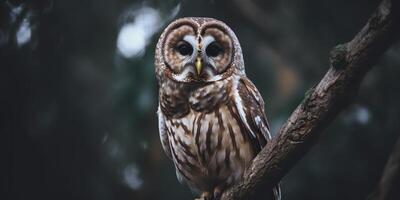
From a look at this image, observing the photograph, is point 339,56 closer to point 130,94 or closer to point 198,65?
point 198,65

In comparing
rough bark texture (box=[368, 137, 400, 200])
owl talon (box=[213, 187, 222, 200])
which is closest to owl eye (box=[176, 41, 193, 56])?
owl talon (box=[213, 187, 222, 200])

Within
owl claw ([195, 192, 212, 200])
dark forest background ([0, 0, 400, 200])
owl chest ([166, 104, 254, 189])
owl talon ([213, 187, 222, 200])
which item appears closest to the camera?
owl chest ([166, 104, 254, 189])

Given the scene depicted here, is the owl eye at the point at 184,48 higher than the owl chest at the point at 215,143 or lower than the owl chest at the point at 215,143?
higher

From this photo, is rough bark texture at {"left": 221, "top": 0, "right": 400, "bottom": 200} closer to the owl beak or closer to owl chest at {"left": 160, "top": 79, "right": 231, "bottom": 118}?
owl chest at {"left": 160, "top": 79, "right": 231, "bottom": 118}

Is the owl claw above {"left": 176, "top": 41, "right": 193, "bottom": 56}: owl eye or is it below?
below

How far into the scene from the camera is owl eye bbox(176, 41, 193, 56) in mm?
3990

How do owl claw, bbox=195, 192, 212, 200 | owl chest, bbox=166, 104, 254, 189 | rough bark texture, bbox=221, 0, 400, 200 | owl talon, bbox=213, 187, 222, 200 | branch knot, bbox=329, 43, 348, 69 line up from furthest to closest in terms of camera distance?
1. owl claw, bbox=195, 192, 212, 200
2. owl talon, bbox=213, 187, 222, 200
3. owl chest, bbox=166, 104, 254, 189
4. branch knot, bbox=329, 43, 348, 69
5. rough bark texture, bbox=221, 0, 400, 200

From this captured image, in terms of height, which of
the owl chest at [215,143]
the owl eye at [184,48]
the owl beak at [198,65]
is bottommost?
the owl chest at [215,143]

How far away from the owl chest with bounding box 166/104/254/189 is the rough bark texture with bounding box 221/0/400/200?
306 mm

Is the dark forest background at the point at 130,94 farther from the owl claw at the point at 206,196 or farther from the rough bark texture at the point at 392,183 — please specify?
the rough bark texture at the point at 392,183

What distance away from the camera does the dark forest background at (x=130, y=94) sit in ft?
19.1

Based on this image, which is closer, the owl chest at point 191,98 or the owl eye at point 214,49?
the owl chest at point 191,98

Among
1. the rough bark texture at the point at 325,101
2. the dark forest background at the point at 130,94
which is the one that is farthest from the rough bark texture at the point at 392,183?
the dark forest background at the point at 130,94

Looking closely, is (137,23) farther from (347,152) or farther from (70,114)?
(347,152)
